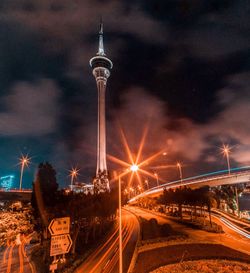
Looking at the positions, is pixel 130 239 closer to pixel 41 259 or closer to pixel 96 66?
pixel 41 259

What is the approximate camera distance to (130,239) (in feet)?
150

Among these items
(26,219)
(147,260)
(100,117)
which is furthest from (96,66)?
(147,260)

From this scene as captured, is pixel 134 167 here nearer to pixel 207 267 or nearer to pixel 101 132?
pixel 207 267

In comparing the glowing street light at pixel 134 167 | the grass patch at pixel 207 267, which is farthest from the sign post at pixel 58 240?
the grass patch at pixel 207 267

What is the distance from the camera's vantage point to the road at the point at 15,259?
1303 inches

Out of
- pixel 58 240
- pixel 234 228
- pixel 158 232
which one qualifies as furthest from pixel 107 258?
pixel 234 228

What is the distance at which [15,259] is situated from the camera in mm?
38500

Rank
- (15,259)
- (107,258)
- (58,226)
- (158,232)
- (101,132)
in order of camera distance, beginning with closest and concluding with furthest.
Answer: (58,226) < (107,258) < (15,259) < (158,232) < (101,132)

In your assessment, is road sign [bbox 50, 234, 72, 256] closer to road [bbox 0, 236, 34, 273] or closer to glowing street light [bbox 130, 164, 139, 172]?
glowing street light [bbox 130, 164, 139, 172]

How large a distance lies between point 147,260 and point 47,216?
58.8 feet

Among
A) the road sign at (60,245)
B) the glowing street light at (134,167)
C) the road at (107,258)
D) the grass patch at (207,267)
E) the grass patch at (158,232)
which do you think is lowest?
the road at (107,258)

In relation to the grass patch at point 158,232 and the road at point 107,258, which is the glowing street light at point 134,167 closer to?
the road at point 107,258

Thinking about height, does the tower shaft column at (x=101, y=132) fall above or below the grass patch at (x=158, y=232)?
above

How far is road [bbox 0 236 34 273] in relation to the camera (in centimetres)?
3309
